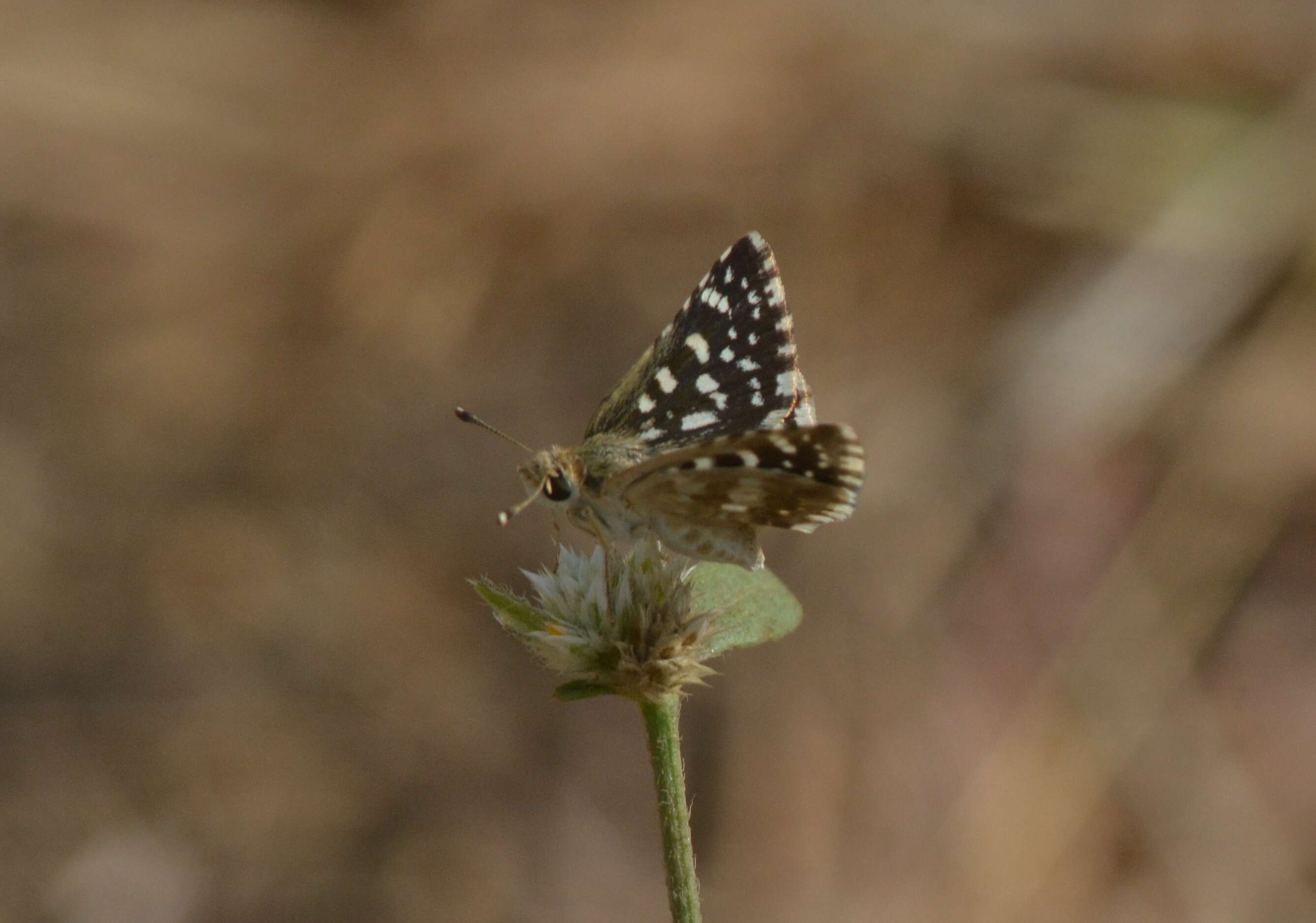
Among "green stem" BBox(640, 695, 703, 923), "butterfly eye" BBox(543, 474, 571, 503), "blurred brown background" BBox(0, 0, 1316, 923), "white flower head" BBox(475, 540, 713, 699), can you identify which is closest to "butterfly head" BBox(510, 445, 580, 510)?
"butterfly eye" BBox(543, 474, 571, 503)

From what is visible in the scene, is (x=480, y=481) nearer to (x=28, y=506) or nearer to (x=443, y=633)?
(x=443, y=633)

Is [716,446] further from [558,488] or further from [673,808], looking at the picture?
[673,808]

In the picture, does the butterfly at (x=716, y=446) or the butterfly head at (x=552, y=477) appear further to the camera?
the butterfly head at (x=552, y=477)

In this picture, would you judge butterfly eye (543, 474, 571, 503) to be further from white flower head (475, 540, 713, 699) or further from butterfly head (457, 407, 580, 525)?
white flower head (475, 540, 713, 699)

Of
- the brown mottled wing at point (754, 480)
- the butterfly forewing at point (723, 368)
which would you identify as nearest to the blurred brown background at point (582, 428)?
the butterfly forewing at point (723, 368)

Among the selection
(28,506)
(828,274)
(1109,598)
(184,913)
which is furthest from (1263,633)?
(28,506)

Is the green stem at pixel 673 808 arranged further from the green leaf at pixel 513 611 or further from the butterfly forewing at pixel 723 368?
the butterfly forewing at pixel 723 368

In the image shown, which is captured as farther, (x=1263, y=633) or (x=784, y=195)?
(x=784, y=195)
